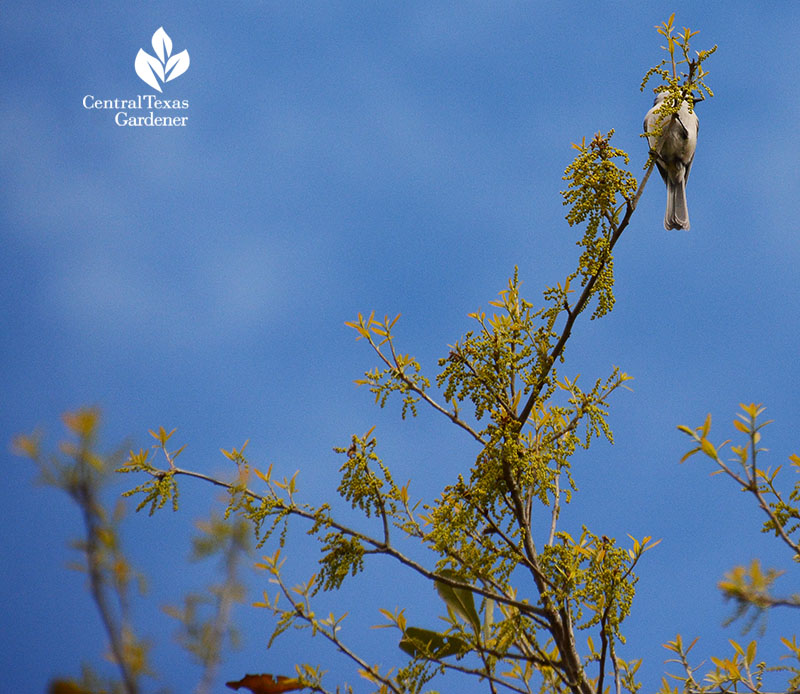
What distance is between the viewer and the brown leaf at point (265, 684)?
2.53 meters

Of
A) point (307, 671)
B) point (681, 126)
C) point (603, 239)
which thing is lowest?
point (307, 671)

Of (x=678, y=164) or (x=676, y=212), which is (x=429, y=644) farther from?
(x=678, y=164)

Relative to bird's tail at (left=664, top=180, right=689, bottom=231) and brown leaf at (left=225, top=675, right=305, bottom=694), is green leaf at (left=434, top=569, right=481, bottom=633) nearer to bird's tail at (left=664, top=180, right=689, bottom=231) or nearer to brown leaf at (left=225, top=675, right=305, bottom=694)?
brown leaf at (left=225, top=675, right=305, bottom=694)

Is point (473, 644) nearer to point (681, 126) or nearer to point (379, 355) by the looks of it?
point (379, 355)

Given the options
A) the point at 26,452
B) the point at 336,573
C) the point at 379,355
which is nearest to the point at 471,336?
the point at 379,355

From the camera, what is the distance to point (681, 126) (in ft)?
20.3

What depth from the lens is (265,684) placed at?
8.41 feet

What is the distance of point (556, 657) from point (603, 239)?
181 cm

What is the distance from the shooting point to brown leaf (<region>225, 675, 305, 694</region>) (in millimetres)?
2531

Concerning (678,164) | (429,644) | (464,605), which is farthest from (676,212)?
(429,644)

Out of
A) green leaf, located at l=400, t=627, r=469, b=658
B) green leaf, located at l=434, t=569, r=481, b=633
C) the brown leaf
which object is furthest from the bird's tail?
the brown leaf

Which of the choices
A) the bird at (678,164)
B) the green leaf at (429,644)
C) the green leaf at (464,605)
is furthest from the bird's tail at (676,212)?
the green leaf at (429,644)

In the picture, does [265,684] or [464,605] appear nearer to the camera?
[265,684]

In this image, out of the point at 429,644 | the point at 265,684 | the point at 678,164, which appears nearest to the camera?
the point at 265,684
